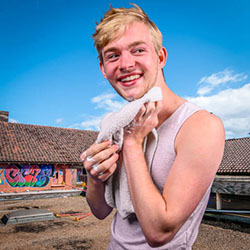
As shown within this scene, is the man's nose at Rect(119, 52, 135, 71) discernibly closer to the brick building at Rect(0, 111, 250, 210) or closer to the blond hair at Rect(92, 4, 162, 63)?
the blond hair at Rect(92, 4, 162, 63)

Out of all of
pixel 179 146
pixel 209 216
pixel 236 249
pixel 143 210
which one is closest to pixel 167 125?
pixel 179 146

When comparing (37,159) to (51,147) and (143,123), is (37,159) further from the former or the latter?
(143,123)

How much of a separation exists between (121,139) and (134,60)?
42cm

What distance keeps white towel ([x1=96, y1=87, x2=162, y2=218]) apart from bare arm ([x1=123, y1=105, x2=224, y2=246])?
0.07 metres

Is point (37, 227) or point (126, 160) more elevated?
point (126, 160)

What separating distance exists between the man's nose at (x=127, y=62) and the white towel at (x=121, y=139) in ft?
0.61

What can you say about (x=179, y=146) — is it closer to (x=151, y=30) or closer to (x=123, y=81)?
(x=123, y=81)

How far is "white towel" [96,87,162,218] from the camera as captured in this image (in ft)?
3.53

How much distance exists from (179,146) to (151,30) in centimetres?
66

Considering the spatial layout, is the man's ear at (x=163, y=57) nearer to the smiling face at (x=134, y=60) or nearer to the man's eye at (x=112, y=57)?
the smiling face at (x=134, y=60)

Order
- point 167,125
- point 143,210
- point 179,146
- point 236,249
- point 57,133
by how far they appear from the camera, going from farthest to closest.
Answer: point 57,133 < point 236,249 < point 167,125 < point 179,146 < point 143,210

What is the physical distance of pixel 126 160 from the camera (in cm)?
111

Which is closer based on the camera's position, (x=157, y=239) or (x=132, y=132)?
(x=157, y=239)

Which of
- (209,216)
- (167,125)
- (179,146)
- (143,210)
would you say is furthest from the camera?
(209,216)
